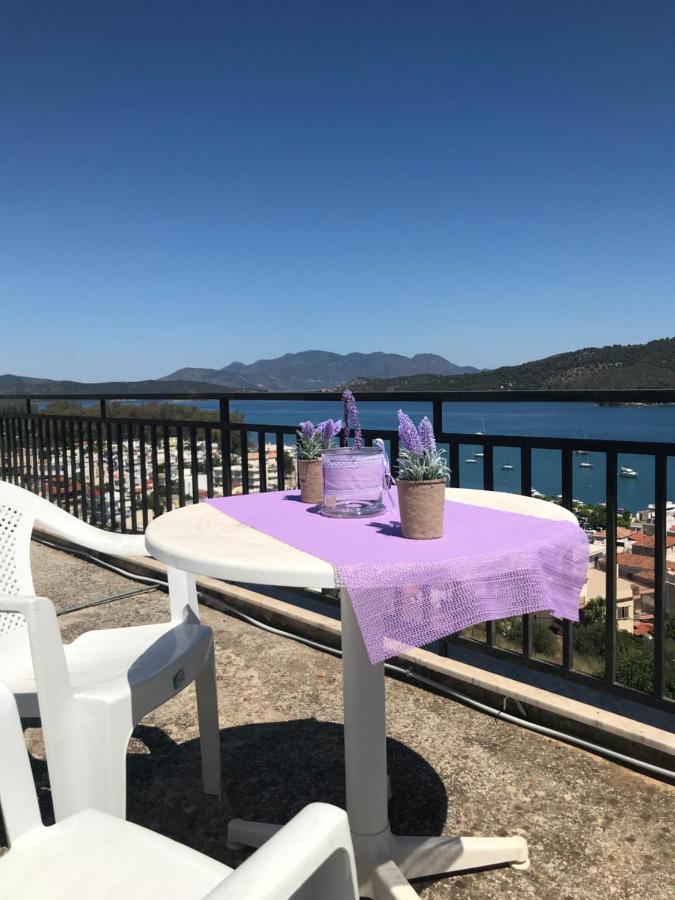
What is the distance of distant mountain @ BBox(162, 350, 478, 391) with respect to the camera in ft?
66.4

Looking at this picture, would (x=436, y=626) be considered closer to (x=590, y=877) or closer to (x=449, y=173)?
A: (x=590, y=877)

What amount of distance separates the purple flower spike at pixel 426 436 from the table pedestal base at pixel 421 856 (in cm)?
94

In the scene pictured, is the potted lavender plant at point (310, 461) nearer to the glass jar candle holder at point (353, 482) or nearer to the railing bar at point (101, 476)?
the glass jar candle holder at point (353, 482)

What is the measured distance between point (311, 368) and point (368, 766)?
61.6 meters

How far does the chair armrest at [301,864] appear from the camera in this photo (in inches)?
21.2

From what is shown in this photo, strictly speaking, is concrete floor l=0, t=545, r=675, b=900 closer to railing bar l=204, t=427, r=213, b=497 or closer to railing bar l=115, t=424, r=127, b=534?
railing bar l=204, t=427, r=213, b=497

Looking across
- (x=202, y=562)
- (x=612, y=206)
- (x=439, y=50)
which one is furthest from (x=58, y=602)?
(x=612, y=206)

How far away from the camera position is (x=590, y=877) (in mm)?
1497

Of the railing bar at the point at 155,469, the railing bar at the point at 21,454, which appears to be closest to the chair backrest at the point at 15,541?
the railing bar at the point at 155,469

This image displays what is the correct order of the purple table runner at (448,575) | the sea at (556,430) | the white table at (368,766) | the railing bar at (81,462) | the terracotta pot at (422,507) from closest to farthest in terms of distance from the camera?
the purple table runner at (448,575) < the terracotta pot at (422,507) < the white table at (368,766) < the sea at (556,430) < the railing bar at (81,462)

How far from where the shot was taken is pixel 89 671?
1.58m

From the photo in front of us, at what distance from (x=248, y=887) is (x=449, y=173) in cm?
4704

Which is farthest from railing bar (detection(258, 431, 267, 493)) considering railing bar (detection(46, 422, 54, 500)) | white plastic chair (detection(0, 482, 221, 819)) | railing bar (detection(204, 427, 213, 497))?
railing bar (detection(46, 422, 54, 500))

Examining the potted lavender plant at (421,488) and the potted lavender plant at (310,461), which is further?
the potted lavender plant at (310,461)
